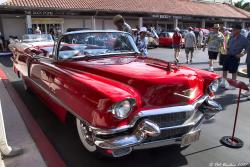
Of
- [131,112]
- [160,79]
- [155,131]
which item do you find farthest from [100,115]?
[160,79]

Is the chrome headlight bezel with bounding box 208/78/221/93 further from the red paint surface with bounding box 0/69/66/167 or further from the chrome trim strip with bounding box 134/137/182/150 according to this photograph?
the red paint surface with bounding box 0/69/66/167

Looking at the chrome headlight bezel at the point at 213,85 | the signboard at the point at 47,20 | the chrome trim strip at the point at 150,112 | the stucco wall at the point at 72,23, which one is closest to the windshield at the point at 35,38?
the chrome headlight bezel at the point at 213,85

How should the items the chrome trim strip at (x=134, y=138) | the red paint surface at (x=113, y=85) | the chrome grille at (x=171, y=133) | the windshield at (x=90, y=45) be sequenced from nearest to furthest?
the chrome trim strip at (x=134, y=138)
the red paint surface at (x=113, y=85)
the chrome grille at (x=171, y=133)
the windshield at (x=90, y=45)

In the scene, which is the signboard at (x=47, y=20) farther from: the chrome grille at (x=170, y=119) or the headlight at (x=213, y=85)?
the chrome grille at (x=170, y=119)

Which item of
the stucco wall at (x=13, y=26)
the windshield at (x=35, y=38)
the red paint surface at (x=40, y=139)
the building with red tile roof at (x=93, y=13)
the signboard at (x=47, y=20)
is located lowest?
the red paint surface at (x=40, y=139)

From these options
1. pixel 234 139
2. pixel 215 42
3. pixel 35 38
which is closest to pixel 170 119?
pixel 234 139

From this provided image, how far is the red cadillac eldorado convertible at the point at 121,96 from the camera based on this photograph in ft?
9.26

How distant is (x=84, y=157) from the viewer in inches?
140

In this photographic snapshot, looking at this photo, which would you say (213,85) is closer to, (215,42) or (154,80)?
(154,80)

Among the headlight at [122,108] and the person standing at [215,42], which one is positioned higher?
the person standing at [215,42]

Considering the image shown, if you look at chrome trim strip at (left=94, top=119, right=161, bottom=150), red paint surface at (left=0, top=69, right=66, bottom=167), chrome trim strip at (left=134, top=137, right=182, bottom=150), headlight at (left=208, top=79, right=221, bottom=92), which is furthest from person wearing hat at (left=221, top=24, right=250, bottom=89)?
red paint surface at (left=0, top=69, right=66, bottom=167)

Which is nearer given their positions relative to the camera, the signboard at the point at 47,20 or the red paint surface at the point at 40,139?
the red paint surface at the point at 40,139

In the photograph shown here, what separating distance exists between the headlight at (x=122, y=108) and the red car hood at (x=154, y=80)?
0.87 feet

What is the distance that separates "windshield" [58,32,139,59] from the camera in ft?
14.2
